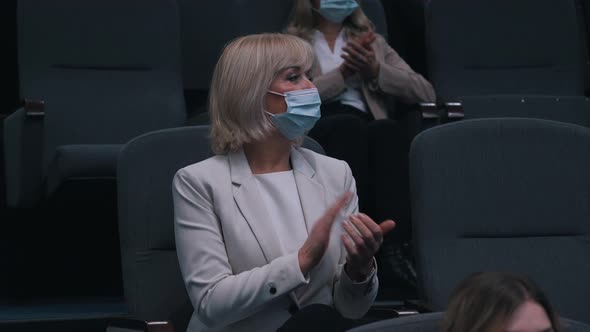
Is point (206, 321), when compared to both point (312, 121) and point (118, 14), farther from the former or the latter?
point (118, 14)

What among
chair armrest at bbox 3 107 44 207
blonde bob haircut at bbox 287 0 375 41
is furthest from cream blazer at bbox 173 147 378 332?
blonde bob haircut at bbox 287 0 375 41

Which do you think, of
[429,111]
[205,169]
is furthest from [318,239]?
[429,111]

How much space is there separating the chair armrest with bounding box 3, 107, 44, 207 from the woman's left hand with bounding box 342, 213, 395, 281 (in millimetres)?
1274

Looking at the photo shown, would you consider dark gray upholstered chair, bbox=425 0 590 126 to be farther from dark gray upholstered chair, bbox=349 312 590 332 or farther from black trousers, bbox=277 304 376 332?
dark gray upholstered chair, bbox=349 312 590 332

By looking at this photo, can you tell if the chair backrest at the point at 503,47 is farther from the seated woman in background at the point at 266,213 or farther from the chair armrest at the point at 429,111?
the seated woman in background at the point at 266,213

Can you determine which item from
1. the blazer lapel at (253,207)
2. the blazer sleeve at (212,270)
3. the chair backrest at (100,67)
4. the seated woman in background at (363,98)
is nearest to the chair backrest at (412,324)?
the blazer sleeve at (212,270)

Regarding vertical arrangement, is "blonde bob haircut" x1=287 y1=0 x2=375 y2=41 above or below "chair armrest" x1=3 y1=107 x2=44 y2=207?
above

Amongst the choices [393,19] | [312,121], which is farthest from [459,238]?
[393,19]

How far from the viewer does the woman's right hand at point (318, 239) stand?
1.62 m

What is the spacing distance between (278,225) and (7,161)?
1.17 meters

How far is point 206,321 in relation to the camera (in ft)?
5.72

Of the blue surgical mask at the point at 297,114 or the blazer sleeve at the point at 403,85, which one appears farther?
the blazer sleeve at the point at 403,85

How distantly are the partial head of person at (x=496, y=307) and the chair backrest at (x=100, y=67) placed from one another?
1.91m

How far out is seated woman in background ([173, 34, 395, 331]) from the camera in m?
1.69
